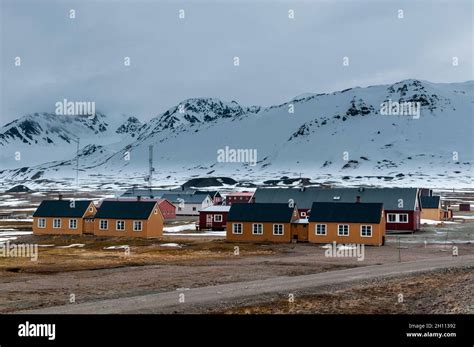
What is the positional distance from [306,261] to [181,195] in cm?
8363

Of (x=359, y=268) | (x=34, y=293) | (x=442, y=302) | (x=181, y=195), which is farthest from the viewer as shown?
(x=181, y=195)

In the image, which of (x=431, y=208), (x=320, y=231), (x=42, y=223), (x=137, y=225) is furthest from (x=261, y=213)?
(x=431, y=208)

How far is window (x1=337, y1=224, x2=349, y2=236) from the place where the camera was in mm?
66062

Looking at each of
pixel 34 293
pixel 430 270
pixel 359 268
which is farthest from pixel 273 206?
pixel 34 293

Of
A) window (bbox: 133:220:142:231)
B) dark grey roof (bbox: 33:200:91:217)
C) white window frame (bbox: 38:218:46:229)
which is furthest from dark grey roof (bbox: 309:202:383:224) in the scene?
white window frame (bbox: 38:218:46:229)

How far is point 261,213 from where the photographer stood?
70.8m

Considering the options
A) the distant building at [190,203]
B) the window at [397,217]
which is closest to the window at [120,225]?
the window at [397,217]

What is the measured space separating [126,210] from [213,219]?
639 inches

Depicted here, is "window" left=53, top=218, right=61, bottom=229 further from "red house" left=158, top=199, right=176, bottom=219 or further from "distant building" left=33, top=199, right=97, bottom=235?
"red house" left=158, top=199, right=176, bottom=219

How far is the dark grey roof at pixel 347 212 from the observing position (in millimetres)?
65125

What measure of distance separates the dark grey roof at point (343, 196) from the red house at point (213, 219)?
1025 centimetres

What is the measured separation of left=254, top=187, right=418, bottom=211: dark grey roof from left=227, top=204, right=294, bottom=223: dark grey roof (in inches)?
852
